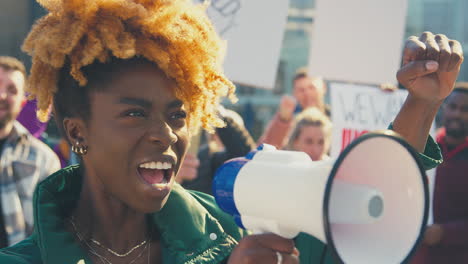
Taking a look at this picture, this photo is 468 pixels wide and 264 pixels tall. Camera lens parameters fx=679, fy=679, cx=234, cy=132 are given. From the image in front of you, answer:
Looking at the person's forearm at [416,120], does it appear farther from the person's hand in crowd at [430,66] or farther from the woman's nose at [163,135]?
the woman's nose at [163,135]

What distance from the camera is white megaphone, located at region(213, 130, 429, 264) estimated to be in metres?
1.25

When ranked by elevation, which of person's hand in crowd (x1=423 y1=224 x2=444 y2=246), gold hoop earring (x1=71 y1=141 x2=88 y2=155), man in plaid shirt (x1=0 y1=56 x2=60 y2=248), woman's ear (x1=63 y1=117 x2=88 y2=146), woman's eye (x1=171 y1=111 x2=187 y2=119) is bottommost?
person's hand in crowd (x1=423 y1=224 x2=444 y2=246)

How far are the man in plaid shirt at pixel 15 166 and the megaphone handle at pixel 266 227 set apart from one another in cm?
250

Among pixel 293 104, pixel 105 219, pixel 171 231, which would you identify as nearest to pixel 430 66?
pixel 171 231

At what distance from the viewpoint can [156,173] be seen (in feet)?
5.53

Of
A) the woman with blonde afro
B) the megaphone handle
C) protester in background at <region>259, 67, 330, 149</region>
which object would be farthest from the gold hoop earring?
protester in background at <region>259, 67, 330, 149</region>

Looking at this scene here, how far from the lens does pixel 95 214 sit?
1872mm

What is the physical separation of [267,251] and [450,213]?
3.03 metres

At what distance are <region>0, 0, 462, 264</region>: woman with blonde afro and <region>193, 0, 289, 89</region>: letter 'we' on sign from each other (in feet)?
6.71

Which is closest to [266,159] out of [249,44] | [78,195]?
[78,195]

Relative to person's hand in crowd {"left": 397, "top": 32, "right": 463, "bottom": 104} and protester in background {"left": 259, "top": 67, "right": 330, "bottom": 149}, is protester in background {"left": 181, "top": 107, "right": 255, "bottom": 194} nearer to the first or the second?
protester in background {"left": 259, "top": 67, "right": 330, "bottom": 149}

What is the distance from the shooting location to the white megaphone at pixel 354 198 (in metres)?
1.25

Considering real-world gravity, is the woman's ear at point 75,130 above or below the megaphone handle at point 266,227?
above

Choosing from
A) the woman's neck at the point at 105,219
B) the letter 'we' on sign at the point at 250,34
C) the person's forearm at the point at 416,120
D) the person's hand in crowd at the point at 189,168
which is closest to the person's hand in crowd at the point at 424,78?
the person's forearm at the point at 416,120
